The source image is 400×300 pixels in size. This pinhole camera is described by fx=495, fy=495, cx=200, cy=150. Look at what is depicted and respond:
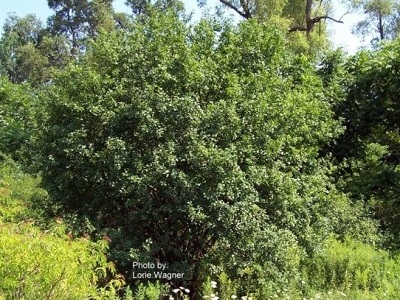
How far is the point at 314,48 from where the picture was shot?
19016mm

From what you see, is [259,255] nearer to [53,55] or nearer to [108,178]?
[108,178]

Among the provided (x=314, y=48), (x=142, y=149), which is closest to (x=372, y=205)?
(x=142, y=149)

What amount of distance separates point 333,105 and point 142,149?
503 cm

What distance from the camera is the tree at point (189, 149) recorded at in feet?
18.1

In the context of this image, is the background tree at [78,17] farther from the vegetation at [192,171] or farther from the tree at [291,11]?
the vegetation at [192,171]

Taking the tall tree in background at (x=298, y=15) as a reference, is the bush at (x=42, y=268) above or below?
below

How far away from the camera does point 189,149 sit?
5527 millimetres

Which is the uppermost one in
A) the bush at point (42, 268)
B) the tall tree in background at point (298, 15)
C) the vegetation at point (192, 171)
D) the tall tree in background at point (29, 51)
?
the tall tree in background at point (29, 51)

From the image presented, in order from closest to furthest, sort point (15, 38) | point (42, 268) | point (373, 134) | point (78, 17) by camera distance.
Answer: point (42, 268)
point (373, 134)
point (78, 17)
point (15, 38)

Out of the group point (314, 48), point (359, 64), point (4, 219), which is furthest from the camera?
point (314, 48)

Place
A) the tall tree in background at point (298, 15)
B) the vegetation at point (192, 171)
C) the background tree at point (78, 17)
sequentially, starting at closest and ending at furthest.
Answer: the vegetation at point (192, 171) → the tall tree in background at point (298, 15) → the background tree at point (78, 17)

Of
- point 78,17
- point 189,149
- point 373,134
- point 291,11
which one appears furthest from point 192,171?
point 78,17

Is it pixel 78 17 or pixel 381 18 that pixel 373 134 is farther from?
pixel 78 17

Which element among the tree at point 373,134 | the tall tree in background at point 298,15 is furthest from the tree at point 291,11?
the tree at point 373,134
